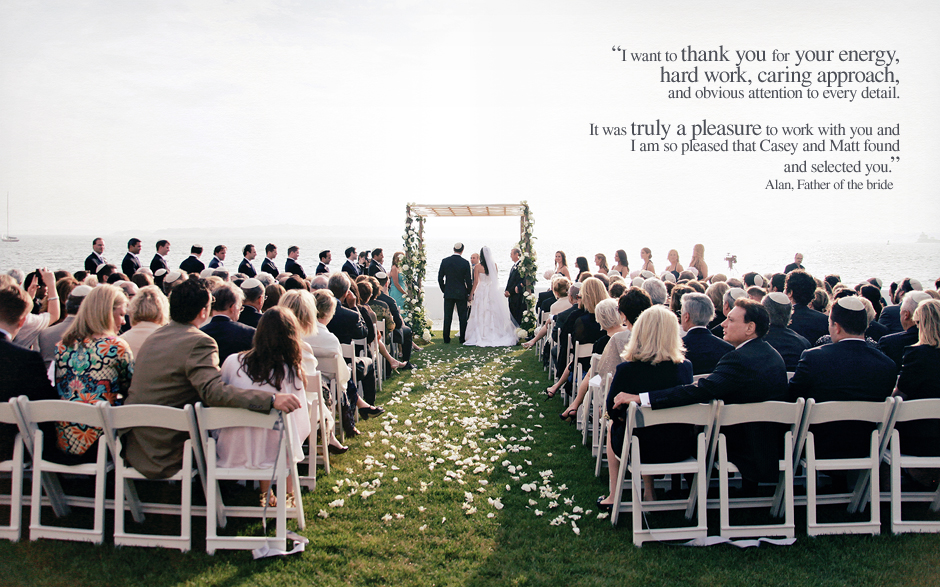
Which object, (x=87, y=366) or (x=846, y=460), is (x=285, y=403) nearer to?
(x=87, y=366)

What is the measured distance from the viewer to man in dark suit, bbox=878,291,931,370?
4.68 metres

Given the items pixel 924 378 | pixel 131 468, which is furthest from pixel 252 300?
pixel 924 378

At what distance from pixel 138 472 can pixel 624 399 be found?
3.06 metres

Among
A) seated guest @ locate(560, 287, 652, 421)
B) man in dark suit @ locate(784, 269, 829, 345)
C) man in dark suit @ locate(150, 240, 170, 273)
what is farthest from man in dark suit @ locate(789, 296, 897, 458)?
man in dark suit @ locate(150, 240, 170, 273)

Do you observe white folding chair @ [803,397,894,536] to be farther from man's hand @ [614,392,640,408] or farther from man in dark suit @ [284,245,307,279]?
man in dark suit @ [284,245,307,279]

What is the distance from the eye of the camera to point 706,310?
4328 mm

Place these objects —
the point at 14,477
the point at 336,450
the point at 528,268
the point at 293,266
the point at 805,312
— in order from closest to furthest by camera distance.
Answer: the point at 14,477, the point at 336,450, the point at 805,312, the point at 293,266, the point at 528,268

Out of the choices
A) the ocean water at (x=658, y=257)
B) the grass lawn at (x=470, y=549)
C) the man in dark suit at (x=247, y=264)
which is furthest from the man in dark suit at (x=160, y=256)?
the grass lawn at (x=470, y=549)

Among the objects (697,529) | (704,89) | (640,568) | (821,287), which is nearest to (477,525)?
(640,568)

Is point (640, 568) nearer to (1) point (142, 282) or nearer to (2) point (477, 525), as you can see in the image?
(2) point (477, 525)

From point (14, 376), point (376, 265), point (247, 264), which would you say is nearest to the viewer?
point (14, 376)

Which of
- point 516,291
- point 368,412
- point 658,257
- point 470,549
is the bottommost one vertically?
point 470,549

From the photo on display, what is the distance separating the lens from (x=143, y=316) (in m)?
4.25

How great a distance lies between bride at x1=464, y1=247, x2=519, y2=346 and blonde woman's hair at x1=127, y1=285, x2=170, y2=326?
347 inches
